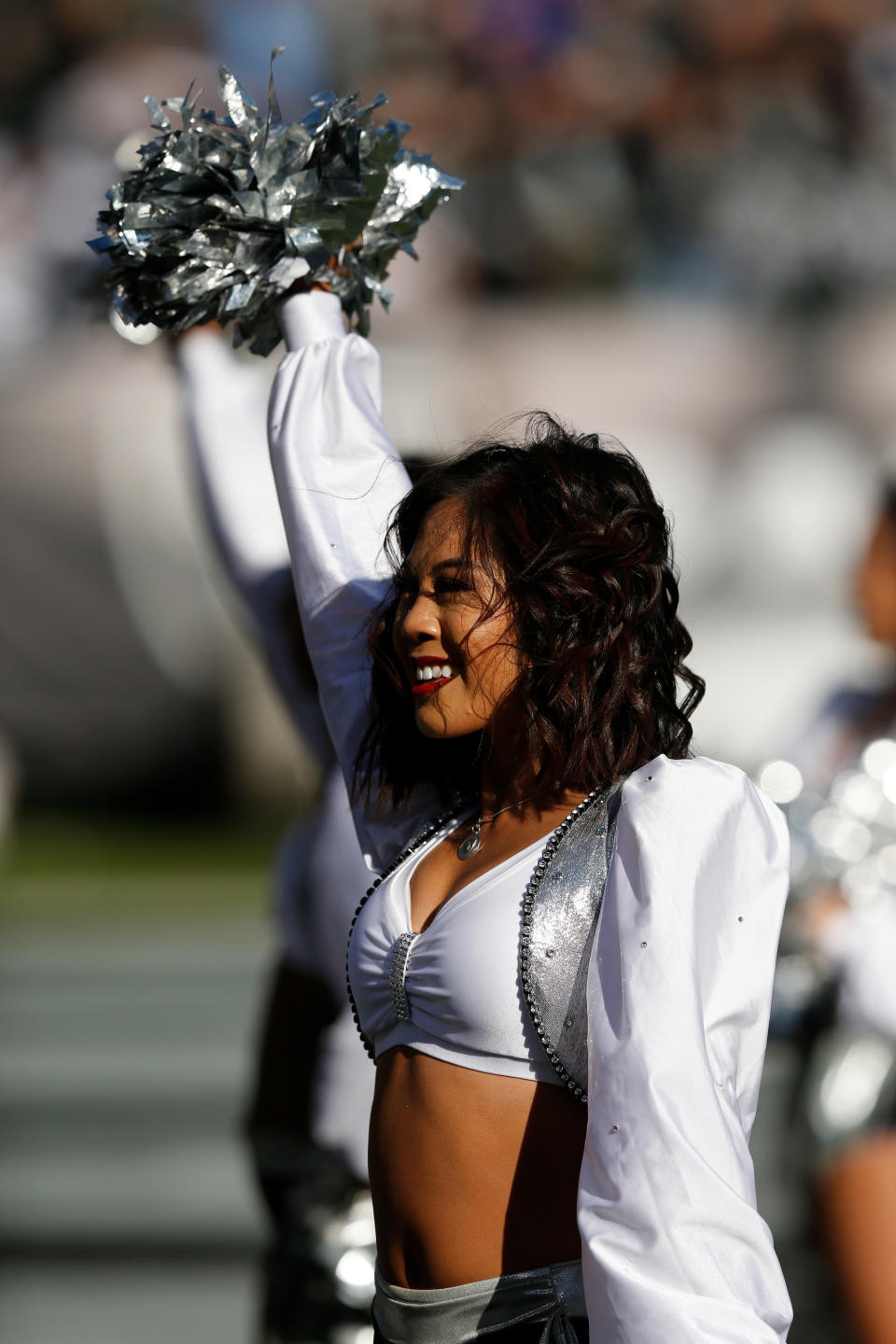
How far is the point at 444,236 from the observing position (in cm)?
1038

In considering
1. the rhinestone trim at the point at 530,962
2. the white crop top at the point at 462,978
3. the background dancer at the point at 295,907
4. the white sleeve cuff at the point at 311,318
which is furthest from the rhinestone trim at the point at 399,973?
the background dancer at the point at 295,907

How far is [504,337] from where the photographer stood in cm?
1048

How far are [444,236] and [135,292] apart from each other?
29.5 ft

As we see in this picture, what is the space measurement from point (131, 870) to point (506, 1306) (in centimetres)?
730

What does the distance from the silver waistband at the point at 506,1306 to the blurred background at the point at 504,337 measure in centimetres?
680

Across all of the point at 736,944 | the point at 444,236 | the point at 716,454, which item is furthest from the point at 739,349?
the point at 736,944

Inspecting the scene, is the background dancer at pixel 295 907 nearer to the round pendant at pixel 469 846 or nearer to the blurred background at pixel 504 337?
the round pendant at pixel 469 846

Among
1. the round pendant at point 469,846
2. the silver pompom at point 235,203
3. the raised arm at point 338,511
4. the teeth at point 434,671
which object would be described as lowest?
the round pendant at point 469,846

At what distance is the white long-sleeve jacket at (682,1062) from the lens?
1161mm

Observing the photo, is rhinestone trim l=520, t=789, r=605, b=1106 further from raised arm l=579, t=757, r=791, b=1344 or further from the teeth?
the teeth

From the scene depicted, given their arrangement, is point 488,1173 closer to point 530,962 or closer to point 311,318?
point 530,962

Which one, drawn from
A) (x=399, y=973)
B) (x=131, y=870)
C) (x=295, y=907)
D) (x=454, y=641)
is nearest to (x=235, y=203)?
(x=454, y=641)

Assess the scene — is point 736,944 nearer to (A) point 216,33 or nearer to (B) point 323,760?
(B) point 323,760

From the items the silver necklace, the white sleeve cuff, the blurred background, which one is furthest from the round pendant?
the blurred background
